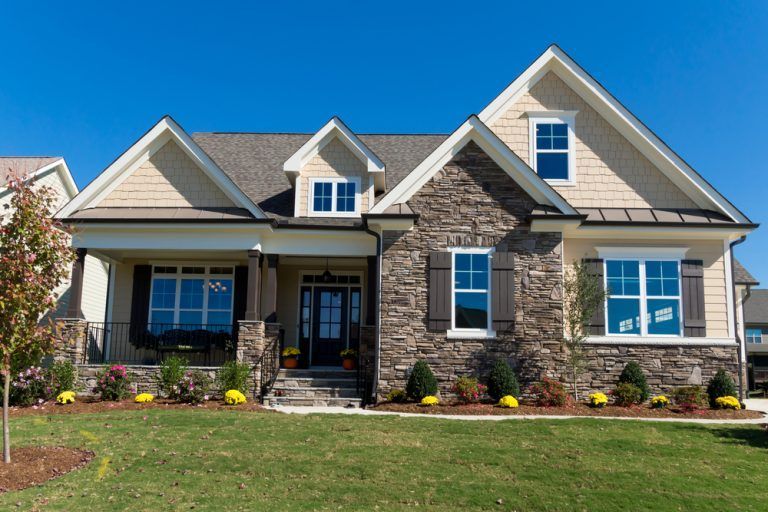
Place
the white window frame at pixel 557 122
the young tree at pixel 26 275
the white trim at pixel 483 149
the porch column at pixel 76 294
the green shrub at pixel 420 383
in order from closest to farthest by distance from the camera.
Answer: the young tree at pixel 26 275
the green shrub at pixel 420 383
the white trim at pixel 483 149
the porch column at pixel 76 294
the white window frame at pixel 557 122

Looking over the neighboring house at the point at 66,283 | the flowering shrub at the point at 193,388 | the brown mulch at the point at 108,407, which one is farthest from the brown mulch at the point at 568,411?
the neighboring house at the point at 66,283

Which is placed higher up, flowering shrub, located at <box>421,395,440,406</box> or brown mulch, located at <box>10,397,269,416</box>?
flowering shrub, located at <box>421,395,440,406</box>

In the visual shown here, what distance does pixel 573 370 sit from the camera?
1321 cm

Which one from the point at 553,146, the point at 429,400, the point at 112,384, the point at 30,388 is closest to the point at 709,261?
the point at 553,146

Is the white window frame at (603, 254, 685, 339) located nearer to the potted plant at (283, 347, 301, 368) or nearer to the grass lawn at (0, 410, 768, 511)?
the grass lawn at (0, 410, 768, 511)

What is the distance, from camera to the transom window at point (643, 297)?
13.9m

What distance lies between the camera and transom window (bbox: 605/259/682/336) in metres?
13.9

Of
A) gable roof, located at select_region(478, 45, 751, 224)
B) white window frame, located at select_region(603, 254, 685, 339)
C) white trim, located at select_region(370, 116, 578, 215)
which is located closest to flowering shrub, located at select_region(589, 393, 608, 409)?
white window frame, located at select_region(603, 254, 685, 339)

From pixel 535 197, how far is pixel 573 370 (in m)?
3.80

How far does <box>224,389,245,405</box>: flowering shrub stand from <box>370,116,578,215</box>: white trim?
4790 millimetres

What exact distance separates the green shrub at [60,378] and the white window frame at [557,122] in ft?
37.6

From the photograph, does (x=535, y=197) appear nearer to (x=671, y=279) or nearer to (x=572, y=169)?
(x=572, y=169)

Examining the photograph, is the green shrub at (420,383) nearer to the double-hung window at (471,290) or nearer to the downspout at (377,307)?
the downspout at (377,307)

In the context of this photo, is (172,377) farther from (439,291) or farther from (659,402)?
(659,402)
